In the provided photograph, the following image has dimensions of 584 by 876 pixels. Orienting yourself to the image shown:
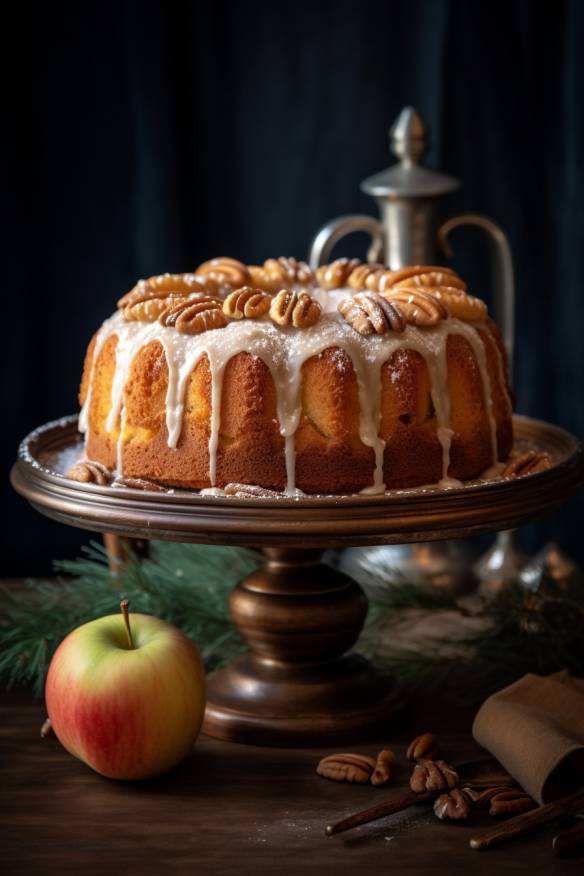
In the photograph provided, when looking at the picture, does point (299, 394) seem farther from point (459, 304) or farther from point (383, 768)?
point (383, 768)

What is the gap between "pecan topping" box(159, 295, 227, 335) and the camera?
1.24 metres

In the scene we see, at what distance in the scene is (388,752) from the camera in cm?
120

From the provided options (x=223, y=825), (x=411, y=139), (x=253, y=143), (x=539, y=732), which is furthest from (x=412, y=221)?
(x=223, y=825)

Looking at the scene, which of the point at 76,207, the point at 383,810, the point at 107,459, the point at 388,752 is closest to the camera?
the point at 383,810

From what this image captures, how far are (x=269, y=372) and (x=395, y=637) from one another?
1.36ft

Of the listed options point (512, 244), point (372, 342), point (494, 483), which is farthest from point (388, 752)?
point (512, 244)

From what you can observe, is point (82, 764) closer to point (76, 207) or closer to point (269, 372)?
point (269, 372)

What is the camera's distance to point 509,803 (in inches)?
43.2

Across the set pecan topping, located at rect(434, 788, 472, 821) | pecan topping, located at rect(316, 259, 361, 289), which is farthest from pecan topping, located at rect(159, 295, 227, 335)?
pecan topping, located at rect(434, 788, 472, 821)

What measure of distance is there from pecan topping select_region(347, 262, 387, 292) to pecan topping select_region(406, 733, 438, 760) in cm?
44

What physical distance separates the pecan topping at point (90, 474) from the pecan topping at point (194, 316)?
0.15 m

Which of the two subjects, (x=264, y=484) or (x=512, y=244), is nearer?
(x=264, y=484)

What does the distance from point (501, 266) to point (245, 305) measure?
769 mm

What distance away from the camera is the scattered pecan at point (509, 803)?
1.09 m
